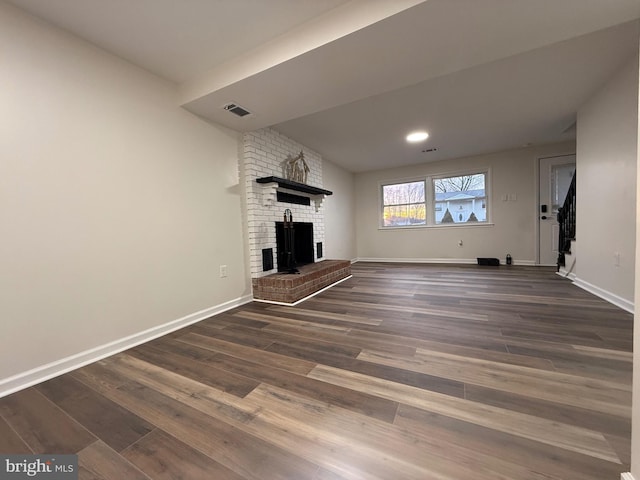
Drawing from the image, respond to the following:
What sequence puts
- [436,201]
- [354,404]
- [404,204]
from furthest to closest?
[404,204] → [436,201] → [354,404]

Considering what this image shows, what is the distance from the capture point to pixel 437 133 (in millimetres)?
3848

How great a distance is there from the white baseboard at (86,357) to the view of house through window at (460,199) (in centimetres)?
514

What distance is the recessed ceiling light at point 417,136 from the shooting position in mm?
3824

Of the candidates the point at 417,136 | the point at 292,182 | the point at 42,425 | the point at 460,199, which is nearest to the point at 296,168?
the point at 292,182

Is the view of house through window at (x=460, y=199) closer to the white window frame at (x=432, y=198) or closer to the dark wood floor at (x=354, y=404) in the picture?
the white window frame at (x=432, y=198)

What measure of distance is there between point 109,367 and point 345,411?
159 cm

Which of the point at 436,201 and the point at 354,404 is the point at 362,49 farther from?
the point at 436,201

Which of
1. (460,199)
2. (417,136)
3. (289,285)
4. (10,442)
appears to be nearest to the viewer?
(10,442)

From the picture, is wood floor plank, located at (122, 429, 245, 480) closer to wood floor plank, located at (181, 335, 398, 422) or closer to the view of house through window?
wood floor plank, located at (181, 335, 398, 422)

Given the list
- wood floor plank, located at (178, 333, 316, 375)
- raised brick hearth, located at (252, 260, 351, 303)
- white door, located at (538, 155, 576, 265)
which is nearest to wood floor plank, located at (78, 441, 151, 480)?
wood floor plank, located at (178, 333, 316, 375)

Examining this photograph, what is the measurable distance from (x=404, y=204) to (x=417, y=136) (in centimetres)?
221

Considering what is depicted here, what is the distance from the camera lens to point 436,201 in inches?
222

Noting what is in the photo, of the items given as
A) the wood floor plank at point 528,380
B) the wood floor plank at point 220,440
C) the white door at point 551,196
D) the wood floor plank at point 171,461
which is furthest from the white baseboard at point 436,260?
the wood floor plank at point 171,461

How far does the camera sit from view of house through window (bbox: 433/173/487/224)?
17.3 feet
